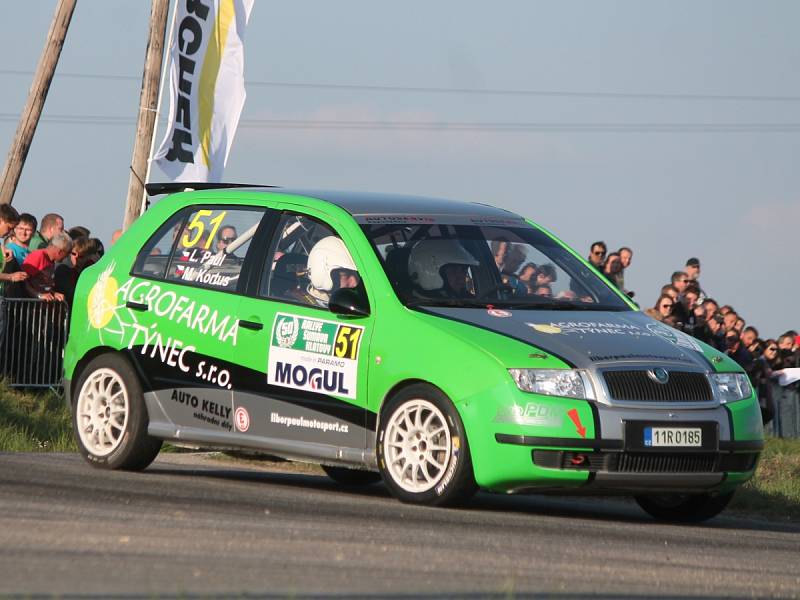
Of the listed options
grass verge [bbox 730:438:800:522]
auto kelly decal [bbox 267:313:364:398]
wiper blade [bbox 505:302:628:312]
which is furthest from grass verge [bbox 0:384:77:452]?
grass verge [bbox 730:438:800:522]

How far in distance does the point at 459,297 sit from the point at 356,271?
641 millimetres

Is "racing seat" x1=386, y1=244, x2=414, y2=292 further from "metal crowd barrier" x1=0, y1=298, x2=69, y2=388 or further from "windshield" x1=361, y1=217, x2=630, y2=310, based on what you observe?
"metal crowd barrier" x1=0, y1=298, x2=69, y2=388

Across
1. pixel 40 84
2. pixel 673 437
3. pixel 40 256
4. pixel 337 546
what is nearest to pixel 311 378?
pixel 673 437

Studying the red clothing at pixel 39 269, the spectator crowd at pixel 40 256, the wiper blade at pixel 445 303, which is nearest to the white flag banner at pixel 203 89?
the spectator crowd at pixel 40 256

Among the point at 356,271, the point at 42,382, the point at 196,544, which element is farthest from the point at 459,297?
the point at 42,382

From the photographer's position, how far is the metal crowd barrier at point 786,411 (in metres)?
22.2

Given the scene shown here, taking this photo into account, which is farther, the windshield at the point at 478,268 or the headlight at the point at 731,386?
the windshield at the point at 478,268

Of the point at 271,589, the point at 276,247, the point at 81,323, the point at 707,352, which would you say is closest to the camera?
the point at 271,589

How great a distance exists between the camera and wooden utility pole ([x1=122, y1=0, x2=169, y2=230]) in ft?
70.7

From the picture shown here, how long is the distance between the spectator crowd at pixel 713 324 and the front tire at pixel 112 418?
6.50 m

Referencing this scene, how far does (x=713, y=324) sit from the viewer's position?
21.1 metres

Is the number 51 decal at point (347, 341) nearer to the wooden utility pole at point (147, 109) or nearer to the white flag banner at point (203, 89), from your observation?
the white flag banner at point (203, 89)

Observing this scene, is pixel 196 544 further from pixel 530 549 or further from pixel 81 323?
pixel 81 323

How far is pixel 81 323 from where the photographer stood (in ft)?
39.8
